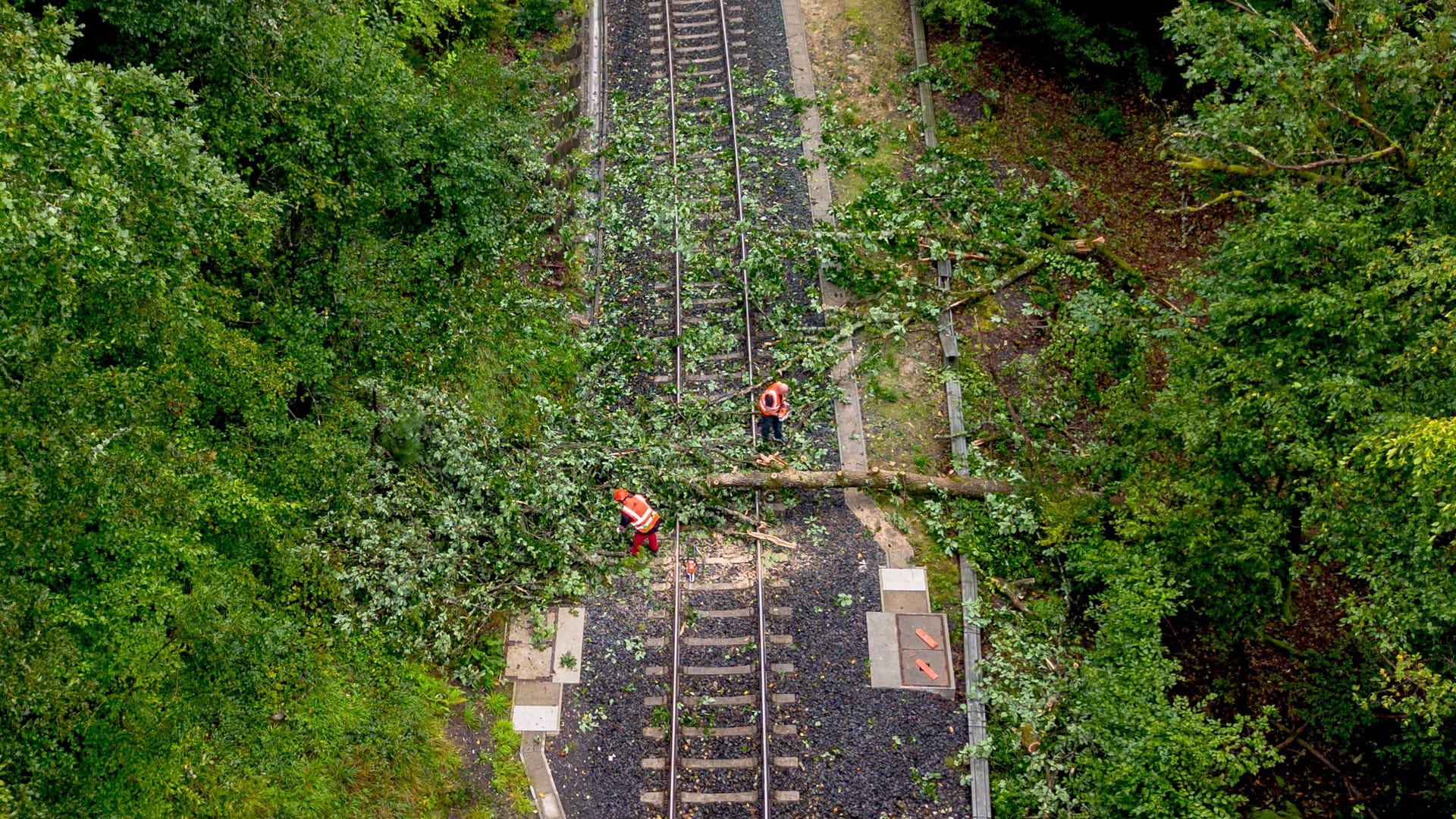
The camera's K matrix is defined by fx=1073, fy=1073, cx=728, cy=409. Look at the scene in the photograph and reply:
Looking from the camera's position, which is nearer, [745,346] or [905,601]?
[905,601]

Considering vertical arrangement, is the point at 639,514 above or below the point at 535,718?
above

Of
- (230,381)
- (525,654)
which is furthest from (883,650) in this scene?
(230,381)

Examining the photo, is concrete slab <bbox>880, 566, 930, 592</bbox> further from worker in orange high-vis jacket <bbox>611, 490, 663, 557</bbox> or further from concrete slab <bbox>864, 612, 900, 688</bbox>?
worker in orange high-vis jacket <bbox>611, 490, 663, 557</bbox>

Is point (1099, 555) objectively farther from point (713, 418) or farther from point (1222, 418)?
point (713, 418)

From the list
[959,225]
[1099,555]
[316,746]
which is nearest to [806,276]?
[959,225]

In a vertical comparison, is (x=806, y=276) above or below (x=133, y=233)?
above

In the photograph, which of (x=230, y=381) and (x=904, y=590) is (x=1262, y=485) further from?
(x=230, y=381)

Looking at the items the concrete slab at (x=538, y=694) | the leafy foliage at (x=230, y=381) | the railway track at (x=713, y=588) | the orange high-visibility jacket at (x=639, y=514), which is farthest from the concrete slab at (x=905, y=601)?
the leafy foliage at (x=230, y=381)
